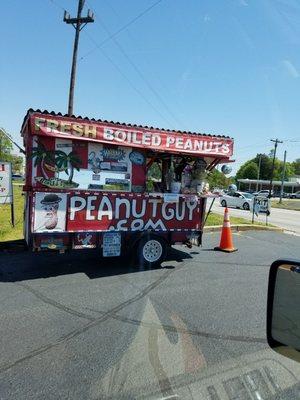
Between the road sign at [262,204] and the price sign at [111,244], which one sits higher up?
the road sign at [262,204]

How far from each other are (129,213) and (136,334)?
3.67 metres

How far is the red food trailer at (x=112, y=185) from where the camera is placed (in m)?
7.48

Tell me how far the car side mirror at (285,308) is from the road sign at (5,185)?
10.0m

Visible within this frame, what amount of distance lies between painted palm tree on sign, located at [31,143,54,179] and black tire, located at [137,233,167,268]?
2.32 metres

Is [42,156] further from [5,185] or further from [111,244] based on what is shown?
[5,185]

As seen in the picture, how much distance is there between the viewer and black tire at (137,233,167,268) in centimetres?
829

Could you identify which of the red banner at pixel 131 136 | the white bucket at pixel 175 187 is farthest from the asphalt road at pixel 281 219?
the white bucket at pixel 175 187

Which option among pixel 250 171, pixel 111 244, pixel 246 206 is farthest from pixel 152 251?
pixel 250 171

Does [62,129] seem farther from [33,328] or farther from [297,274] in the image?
[297,274]

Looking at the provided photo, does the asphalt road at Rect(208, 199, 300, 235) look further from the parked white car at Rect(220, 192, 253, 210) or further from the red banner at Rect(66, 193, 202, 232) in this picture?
the red banner at Rect(66, 193, 202, 232)

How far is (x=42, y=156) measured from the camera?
749cm

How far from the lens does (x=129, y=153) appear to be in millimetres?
8219

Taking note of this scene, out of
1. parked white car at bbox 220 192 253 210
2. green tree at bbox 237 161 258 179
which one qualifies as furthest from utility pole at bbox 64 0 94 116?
green tree at bbox 237 161 258 179

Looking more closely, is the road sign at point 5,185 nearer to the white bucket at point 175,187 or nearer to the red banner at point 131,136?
the red banner at point 131,136
